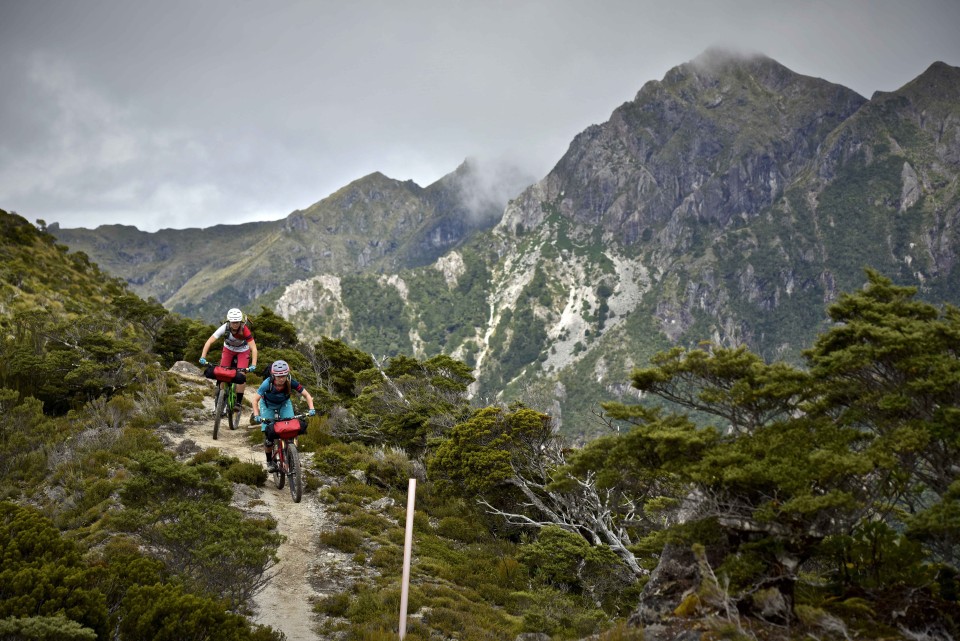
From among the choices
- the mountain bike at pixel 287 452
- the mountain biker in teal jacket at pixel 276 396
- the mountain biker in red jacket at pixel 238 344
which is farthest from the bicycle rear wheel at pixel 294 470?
the mountain biker in red jacket at pixel 238 344

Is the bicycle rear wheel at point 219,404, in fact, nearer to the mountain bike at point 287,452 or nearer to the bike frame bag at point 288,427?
the mountain bike at point 287,452

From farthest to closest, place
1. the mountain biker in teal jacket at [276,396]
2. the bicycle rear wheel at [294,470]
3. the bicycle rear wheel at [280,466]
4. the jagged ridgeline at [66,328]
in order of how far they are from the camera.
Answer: the jagged ridgeline at [66,328], the bicycle rear wheel at [280,466], the bicycle rear wheel at [294,470], the mountain biker in teal jacket at [276,396]

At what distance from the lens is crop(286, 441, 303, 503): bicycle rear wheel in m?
10.9

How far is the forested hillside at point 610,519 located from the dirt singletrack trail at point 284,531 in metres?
0.27

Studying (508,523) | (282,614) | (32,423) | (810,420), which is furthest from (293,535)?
(810,420)

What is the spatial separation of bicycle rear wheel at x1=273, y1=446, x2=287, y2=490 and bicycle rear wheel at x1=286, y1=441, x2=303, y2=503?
0.49ft

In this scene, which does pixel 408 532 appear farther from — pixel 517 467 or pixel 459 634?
pixel 517 467

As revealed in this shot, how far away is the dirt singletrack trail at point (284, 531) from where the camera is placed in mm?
7348

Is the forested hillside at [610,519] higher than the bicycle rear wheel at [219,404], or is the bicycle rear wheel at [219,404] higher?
the bicycle rear wheel at [219,404]

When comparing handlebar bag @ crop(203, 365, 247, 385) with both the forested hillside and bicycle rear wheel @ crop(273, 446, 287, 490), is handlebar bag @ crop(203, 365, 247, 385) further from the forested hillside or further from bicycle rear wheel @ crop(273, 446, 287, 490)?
bicycle rear wheel @ crop(273, 446, 287, 490)

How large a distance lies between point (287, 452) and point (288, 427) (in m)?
1.19

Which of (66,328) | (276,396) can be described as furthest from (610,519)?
(66,328)

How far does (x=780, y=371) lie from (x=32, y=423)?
15887mm

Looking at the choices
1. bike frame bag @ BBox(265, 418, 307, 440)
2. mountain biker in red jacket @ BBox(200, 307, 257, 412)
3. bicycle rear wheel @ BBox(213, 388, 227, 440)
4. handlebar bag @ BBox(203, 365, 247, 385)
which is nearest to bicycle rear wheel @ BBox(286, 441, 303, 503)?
bike frame bag @ BBox(265, 418, 307, 440)
